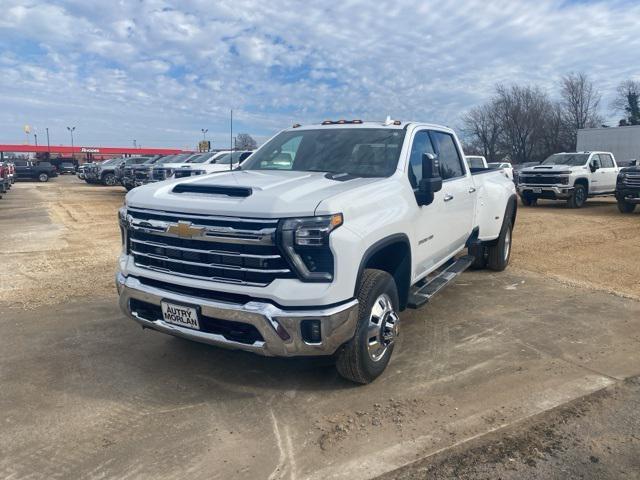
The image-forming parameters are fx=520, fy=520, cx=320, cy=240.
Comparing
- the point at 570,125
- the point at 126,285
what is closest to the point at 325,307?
the point at 126,285

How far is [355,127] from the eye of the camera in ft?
16.6

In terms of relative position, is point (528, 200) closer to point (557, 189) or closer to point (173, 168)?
point (557, 189)

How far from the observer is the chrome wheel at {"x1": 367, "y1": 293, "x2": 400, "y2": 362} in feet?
12.3

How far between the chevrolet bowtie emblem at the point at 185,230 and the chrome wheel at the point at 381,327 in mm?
1326

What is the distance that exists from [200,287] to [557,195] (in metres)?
15.9

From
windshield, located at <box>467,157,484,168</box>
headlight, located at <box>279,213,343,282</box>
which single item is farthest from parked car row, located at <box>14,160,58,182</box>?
headlight, located at <box>279,213,343,282</box>

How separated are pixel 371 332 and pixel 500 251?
4.24 m

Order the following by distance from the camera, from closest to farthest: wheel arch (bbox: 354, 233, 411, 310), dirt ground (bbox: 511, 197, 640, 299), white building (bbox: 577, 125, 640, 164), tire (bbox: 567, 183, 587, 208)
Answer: wheel arch (bbox: 354, 233, 411, 310), dirt ground (bbox: 511, 197, 640, 299), tire (bbox: 567, 183, 587, 208), white building (bbox: 577, 125, 640, 164)

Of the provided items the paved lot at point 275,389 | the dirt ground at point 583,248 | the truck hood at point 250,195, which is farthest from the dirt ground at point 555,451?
the dirt ground at point 583,248

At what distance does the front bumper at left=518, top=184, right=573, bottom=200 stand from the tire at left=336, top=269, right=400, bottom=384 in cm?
1470

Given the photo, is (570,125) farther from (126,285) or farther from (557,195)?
(126,285)

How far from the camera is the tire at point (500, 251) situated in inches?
286

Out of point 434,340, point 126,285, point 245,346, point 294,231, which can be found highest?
point 294,231

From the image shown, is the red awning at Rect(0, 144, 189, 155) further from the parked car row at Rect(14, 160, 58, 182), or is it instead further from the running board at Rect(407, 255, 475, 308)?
the running board at Rect(407, 255, 475, 308)
